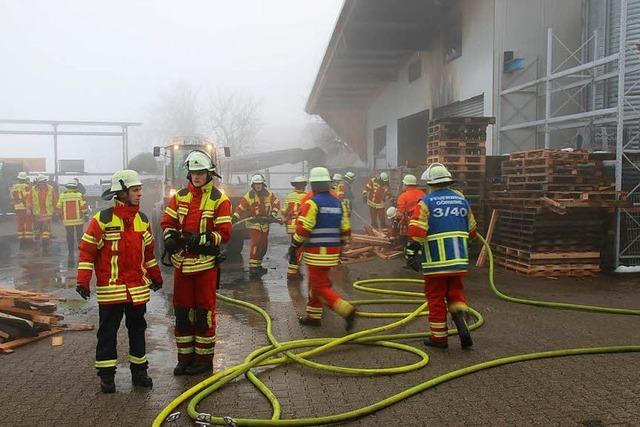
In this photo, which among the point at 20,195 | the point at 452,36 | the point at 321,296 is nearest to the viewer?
the point at 321,296

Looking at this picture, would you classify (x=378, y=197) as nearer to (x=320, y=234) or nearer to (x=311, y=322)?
(x=311, y=322)

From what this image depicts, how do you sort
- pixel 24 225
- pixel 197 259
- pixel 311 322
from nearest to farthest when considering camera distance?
pixel 197 259 → pixel 311 322 → pixel 24 225

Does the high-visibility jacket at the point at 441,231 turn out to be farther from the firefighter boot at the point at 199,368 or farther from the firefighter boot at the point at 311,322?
the firefighter boot at the point at 199,368

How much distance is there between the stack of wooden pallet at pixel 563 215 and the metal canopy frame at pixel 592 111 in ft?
1.51

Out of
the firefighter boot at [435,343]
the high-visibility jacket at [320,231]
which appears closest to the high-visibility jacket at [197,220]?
the high-visibility jacket at [320,231]

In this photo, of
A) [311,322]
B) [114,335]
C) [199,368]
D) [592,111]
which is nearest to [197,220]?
[114,335]

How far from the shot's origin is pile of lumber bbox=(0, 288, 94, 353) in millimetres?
5555

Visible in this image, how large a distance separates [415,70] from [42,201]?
1257 cm

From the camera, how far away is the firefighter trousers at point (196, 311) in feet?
15.1

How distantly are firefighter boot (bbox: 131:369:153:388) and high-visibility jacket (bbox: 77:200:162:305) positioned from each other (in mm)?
585

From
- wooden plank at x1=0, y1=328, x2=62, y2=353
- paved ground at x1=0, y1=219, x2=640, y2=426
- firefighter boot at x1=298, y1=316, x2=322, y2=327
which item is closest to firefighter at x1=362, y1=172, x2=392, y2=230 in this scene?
paved ground at x1=0, y1=219, x2=640, y2=426

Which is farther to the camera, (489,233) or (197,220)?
(489,233)

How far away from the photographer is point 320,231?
6.00m

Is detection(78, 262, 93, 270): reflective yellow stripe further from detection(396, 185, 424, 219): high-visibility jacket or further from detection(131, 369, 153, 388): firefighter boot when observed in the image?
detection(396, 185, 424, 219): high-visibility jacket
